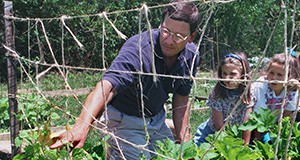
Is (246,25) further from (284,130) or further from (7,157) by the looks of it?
(284,130)

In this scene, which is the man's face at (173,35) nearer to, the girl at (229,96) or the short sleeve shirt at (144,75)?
the short sleeve shirt at (144,75)

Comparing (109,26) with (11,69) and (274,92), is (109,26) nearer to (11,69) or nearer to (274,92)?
(274,92)

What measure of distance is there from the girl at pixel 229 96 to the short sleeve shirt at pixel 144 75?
0.87ft

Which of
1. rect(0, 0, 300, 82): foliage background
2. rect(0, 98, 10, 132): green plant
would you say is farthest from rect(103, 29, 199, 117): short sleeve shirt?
rect(0, 0, 300, 82): foliage background

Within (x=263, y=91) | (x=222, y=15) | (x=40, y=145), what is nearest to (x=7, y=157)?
(x=40, y=145)

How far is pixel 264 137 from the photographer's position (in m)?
2.97

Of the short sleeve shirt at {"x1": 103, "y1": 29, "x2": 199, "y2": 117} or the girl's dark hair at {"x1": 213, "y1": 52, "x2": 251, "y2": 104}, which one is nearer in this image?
the short sleeve shirt at {"x1": 103, "y1": 29, "x2": 199, "y2": 117}

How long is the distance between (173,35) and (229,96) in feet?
3.54

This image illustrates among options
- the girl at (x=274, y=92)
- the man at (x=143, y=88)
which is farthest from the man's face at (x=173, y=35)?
the girl at (x=274, y=92)

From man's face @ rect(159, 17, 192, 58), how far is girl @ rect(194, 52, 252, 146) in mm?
684

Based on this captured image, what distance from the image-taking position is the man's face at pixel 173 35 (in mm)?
2541

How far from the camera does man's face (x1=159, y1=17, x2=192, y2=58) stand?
2.54 meters

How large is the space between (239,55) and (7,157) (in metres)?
1.94

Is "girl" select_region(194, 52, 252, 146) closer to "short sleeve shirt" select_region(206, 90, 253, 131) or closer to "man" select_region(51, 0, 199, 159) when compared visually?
"short sleeve shirt" select_region(206, 90, 253, 131)
